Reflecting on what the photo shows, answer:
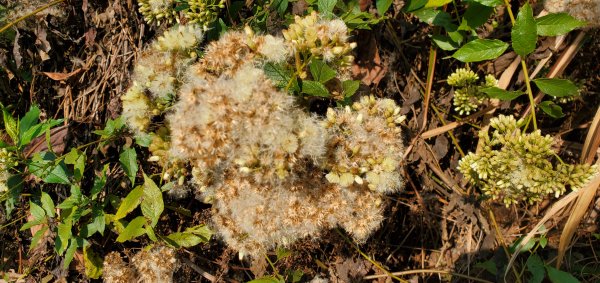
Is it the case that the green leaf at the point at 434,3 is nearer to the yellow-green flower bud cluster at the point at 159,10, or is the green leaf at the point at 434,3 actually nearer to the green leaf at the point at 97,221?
the yellow-green flower bud cluster at the point at 159,10

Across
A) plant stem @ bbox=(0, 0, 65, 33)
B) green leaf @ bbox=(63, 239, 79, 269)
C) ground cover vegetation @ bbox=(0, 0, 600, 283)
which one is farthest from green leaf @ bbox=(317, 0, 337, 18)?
green leaf @ bbox=(63, 239, 79, 269)

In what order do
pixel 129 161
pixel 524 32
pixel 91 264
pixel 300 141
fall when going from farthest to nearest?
pixel 91 264, pixel 129 161, pixel 524 32, pixel 300 141

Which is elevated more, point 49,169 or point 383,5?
point 383,5

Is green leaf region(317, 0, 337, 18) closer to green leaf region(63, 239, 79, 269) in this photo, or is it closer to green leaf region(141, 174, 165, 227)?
green leaf region(141, 174, 165, 227)

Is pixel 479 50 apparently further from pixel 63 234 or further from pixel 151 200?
pixel 63 234

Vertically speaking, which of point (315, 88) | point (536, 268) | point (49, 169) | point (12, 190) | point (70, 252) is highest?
point (315, 88)

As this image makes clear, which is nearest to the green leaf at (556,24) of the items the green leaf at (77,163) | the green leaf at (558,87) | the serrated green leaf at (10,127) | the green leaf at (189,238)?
the green leaf at (558,87)

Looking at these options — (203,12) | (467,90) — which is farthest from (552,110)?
(203,12)
